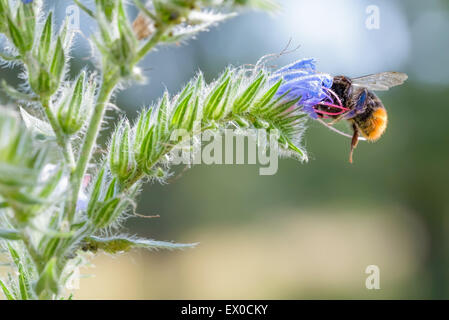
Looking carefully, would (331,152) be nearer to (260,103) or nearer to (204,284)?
(204,284)

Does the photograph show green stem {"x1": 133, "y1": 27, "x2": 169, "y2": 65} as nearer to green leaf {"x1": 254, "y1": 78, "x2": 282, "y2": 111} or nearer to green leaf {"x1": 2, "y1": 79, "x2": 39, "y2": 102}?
green leaf {"x1": 2, "y1": 79, "x2": 39, "y2": 102}

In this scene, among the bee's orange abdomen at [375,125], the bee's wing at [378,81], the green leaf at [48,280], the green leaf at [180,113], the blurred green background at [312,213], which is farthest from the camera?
the blurred green background at [312,213]

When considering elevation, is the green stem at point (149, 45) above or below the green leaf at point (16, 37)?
below

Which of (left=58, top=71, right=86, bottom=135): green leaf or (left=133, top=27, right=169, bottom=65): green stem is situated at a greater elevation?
(left=133, top=27, right=169, bottom=65): green stem

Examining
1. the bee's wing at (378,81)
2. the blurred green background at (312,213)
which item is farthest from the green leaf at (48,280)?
the blurred green background at (312,213)

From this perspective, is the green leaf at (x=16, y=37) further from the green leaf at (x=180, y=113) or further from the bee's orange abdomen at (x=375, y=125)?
the bee's orange abdomen at (x=375, y=125)

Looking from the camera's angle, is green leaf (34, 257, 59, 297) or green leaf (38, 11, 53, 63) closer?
green leaf (34, 257, 59, 297)

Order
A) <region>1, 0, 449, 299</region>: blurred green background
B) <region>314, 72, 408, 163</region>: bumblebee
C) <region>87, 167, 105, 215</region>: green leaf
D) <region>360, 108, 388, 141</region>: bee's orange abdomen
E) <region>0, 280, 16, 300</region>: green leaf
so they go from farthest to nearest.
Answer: <region>1, 0, 449, 299</region>: blurred green background, <region>360, 108, 388, 141</region>: bee's orange abdomen, <region>314, 72, 408, 163</region>: bumblebee, <region>0, 280, 16, 300</region>: green leaf, <region>87, 167, 105, 215</region>: green leaf

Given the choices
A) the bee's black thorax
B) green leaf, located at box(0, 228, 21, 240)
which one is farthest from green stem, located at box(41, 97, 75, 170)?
the bee's black thorax

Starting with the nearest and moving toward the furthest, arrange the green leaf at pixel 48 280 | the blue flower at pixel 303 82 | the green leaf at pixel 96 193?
the green leaf at pixel 48 280, the green leaf at pixel 96 193, the blue flower at pixel 303 82
